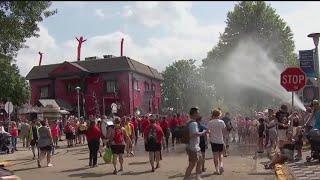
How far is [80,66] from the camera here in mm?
63094

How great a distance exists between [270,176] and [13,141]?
18.9 m

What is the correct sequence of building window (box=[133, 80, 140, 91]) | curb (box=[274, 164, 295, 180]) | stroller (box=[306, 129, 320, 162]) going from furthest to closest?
1. building window (box=[133, 80, 140, 91])
2. stroller (box=[306, 129, 320, 162])
3. curb (box=[274, 164, 295, 180])

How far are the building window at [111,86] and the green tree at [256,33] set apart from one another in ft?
36.9

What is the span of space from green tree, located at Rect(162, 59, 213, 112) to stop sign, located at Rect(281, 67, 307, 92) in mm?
88384

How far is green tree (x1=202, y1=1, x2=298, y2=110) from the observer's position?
58.7m

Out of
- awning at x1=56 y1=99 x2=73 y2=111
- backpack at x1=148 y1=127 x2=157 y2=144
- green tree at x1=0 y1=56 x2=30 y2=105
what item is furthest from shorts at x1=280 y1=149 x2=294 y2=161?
awning at x1=56 y1=99 x2=73 y2=111

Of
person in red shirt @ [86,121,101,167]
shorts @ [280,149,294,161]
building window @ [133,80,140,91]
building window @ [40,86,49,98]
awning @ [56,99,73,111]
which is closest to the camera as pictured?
shorts @ [280,149,294,161]

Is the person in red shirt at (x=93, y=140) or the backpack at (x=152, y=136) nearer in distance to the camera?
the backpack at (x=152, y=136)

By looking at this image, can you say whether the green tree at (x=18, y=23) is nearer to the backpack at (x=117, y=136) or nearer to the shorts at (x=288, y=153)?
the backpack at (x=117, y=136)

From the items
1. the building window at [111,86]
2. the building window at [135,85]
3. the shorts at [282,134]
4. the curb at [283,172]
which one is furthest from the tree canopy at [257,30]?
the curb at [283,172]

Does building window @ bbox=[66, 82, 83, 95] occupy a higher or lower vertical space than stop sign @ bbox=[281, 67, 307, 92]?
higher

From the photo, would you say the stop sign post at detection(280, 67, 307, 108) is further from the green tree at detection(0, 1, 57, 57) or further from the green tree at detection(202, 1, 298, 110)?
the green tree at detection(202, 1, 298, 110)

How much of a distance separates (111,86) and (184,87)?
167 feet

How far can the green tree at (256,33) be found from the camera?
58656 millimetres
